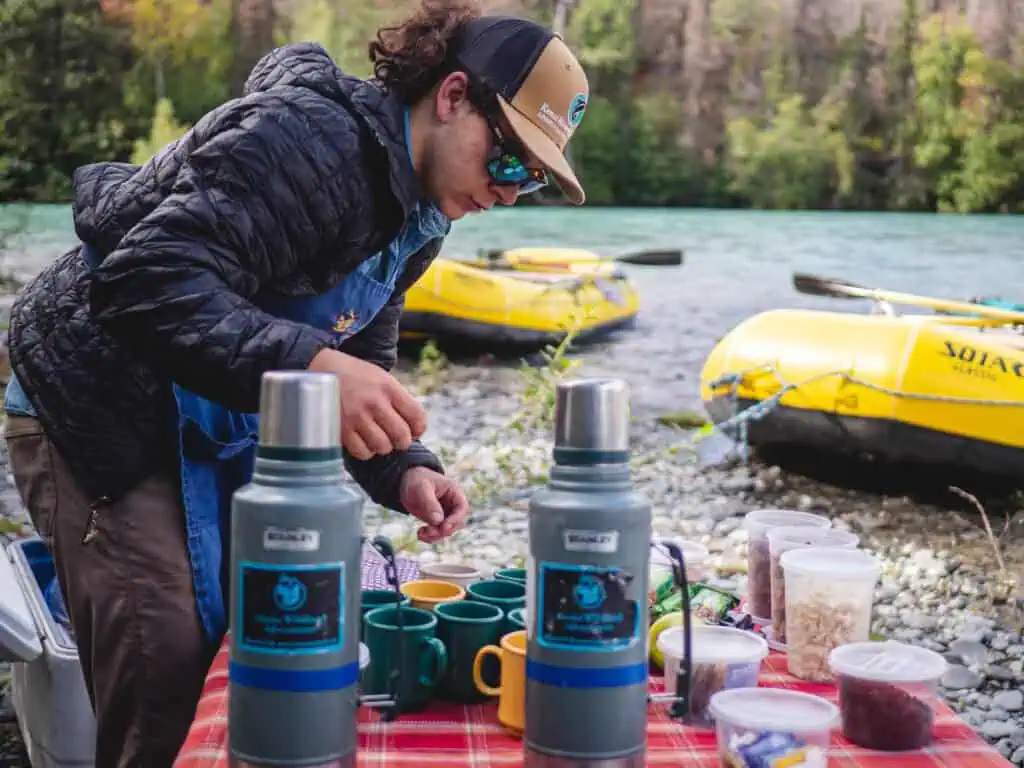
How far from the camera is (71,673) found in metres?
1.99

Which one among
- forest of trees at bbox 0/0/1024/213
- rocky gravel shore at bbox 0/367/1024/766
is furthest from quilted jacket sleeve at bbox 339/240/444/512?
forest of trees at bbox 0/0/1024/213

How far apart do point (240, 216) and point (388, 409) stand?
1.00ft

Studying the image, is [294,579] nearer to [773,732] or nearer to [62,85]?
[773,732]

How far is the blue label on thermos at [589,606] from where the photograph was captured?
88 centimetres

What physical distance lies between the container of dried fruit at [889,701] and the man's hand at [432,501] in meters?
0.46

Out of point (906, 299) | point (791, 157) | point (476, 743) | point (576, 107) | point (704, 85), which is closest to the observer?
point (476, 743)

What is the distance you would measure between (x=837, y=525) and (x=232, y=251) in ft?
12.7

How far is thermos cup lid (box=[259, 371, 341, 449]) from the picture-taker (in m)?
0.84

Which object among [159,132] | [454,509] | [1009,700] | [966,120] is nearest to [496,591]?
[454,509]

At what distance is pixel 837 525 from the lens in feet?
15.2

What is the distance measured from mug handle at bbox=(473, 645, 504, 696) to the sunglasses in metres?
0.52

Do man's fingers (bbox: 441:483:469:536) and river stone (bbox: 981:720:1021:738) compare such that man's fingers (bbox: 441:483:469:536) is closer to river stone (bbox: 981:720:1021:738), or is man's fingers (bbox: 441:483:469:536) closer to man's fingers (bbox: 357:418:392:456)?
man's fingers (bbox: 357:418:392:456)

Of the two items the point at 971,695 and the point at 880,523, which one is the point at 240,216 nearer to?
the point at 971,695

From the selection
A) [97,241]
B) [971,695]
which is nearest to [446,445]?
[971,695]
